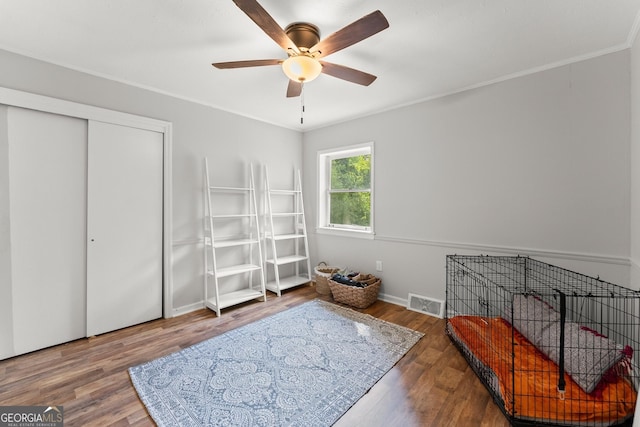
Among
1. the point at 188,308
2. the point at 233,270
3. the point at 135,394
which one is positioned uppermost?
the point at 233,270

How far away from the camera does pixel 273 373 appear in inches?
79.6

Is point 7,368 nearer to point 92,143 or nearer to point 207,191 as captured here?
point 92,143

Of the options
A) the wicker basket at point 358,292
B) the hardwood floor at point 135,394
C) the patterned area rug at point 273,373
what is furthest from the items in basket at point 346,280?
the hardwood floor at point 135,394

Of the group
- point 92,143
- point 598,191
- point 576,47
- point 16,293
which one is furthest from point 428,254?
point 16,293

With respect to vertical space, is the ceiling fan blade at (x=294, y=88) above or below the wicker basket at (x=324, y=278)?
above

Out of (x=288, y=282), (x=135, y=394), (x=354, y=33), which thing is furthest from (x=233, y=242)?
(x=354, y=33)

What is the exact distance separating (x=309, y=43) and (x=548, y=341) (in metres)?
2.66

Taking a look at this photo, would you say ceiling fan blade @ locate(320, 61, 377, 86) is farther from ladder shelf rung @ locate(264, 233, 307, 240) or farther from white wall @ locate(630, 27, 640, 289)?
ladder shelf rung @ locate(264, 233, 307, 240)

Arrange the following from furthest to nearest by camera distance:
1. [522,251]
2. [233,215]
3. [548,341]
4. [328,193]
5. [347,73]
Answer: [328,193] < [233,215] < [522,251] < [347,73] < [548,341]

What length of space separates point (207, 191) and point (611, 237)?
3.76 metres

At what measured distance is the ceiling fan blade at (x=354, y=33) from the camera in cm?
141

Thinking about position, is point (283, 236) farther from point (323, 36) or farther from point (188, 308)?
point (323, 36)

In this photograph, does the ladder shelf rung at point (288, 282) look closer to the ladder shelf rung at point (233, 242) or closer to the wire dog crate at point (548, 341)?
the ladder shelf rung at point (233, 242)

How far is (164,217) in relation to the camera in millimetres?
2988
